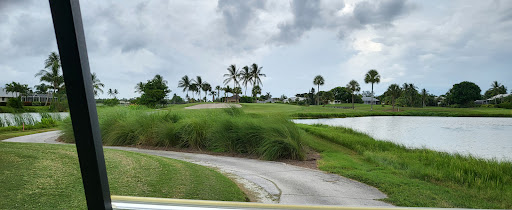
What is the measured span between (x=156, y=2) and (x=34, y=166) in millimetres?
1334

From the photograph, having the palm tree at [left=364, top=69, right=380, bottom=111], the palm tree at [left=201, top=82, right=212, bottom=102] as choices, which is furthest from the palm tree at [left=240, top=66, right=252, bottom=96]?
the palm tree at [left=364, top=69, right=380, bottom=111]

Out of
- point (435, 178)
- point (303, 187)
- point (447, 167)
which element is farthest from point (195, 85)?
point (447, 167)

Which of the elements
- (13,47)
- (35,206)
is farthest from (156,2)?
(35,206)

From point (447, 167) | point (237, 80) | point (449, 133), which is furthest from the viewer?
point (237, 80)

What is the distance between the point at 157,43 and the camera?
2361mm

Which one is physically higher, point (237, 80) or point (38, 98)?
point (237, 80)

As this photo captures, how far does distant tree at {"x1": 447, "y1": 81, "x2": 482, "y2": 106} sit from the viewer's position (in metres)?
2.23

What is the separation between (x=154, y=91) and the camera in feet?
Result: 13.2

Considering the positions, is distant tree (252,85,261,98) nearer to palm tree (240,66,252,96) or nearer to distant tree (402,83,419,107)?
palm tree (240,66,252,96)

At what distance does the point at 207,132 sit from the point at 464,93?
332 cm

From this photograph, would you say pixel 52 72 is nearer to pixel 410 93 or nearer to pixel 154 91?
pixel 154 91

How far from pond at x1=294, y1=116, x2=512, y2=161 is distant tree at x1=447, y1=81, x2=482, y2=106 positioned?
30 cm

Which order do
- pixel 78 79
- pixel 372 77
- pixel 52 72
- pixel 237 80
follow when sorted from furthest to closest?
pixel 237 80 < pixel 372 77 < pixel 52 72 < pixel 78 79

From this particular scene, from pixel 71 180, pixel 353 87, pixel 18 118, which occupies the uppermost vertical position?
pixel 353 87
